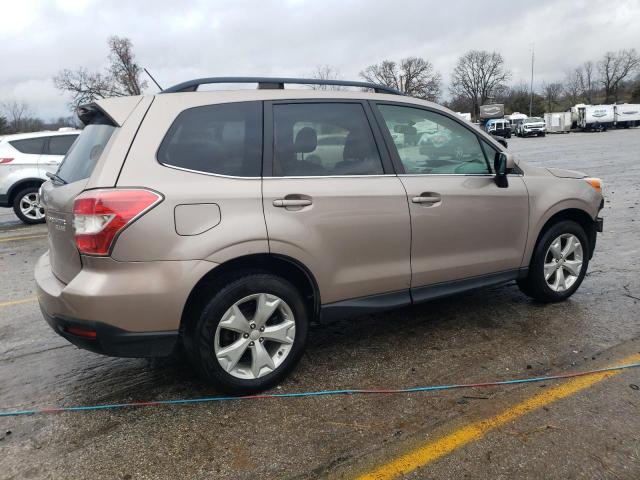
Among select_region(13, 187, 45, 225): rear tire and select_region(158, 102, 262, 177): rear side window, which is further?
select_region(13, 187, 45, 225): rear tire

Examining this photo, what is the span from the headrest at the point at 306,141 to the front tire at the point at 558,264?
7.07ft

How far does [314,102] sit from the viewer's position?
11.2 ft

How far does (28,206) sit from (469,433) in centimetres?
1030

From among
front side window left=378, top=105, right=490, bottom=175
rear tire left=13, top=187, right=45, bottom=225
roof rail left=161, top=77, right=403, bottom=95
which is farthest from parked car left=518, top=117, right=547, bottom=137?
roof rail left=161, top=77, right=403, bottom=95

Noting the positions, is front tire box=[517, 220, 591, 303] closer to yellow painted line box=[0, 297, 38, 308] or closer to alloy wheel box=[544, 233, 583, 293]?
alloy wheel box=[544, 233, 583, 293]

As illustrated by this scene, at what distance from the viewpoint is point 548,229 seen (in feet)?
14.2

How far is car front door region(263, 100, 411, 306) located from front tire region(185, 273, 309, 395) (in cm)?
23

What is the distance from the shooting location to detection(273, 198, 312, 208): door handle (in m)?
3.02

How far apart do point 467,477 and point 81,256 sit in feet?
7.22

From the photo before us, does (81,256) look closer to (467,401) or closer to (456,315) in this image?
(467,401)

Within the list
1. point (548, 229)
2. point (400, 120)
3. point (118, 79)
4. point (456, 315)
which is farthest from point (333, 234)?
point (118, 79)

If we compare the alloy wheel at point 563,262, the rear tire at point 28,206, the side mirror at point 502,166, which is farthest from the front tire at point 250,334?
the rear tire at point 28,206

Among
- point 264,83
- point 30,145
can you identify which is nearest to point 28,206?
point 30,145

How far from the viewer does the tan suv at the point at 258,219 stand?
273 centimetres
